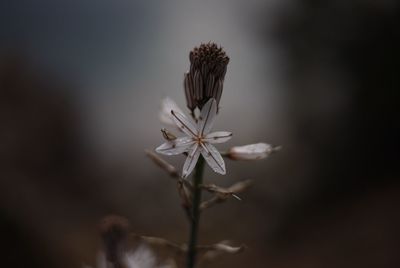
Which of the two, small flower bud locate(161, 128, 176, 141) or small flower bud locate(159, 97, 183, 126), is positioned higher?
small flower bud locate(159, 97, 183, 126)

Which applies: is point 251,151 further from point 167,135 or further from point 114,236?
point 114,236

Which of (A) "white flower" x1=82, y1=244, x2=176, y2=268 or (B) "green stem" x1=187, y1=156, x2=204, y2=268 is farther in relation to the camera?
(A) "white flower" x1=82, y1=244, x2=176, y2=268

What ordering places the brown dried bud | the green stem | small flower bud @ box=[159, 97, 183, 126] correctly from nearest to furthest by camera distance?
the brown dried bud < the green stem < small flower bud @ box=[159, 97, 183, 126]

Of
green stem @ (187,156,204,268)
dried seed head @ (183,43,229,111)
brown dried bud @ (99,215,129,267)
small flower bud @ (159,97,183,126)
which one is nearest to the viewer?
A: brown dried bud @ (99,215,129,267)

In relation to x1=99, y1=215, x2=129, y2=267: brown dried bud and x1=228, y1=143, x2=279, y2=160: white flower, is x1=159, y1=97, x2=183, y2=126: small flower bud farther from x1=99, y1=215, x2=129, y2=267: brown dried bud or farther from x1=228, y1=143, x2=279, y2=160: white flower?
x1=99, y1=215, x2=129, y2=267: brown dried bud

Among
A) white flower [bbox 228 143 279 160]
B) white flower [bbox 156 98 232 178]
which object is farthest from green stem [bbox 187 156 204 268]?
white flower [bbox 228 143 279 160]

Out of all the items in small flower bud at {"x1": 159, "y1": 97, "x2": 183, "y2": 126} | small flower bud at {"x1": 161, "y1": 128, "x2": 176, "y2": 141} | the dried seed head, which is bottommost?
small flower bud at {"x1": 161, "y1": 128, "x2": 176, "y2": 141}
